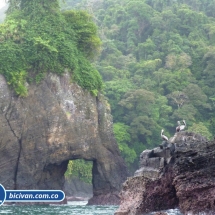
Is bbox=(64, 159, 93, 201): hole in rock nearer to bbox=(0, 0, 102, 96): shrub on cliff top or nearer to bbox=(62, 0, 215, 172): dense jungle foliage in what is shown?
bbox=(62, 0, 215, 172): dense jungle foliage

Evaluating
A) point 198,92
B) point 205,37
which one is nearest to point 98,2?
A: point 205,37

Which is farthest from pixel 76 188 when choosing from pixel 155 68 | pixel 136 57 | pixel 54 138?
pixel 136 57

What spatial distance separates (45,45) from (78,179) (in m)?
16.9

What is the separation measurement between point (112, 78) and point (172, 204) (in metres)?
47.3

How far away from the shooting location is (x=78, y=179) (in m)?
53.7

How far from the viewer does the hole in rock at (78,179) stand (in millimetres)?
53000

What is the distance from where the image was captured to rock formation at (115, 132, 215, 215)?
48.7ft

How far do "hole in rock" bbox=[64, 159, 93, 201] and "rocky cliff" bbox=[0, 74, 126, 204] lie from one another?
9593 millimetres

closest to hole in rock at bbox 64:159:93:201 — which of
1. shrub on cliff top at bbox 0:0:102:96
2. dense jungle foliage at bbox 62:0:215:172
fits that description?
dense jungle foliage at bbox 62:0:215:172

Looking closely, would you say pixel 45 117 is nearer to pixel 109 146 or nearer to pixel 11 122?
pixel 11 122

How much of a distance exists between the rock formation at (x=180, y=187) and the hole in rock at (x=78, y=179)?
109 feet

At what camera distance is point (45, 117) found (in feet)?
134

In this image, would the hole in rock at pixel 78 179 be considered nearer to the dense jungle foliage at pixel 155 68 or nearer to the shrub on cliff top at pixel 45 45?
the dense jungle foliage at pixel 155 68

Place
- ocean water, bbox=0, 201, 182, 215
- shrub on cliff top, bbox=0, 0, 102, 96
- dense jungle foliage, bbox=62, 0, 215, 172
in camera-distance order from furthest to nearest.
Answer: dense jungle foliage, bbox=62, 0, 215, 172 < shrub on cliff top, bbox=0, 0, 102, 96 < ocean water, bbox=0, 201, 182, 215
